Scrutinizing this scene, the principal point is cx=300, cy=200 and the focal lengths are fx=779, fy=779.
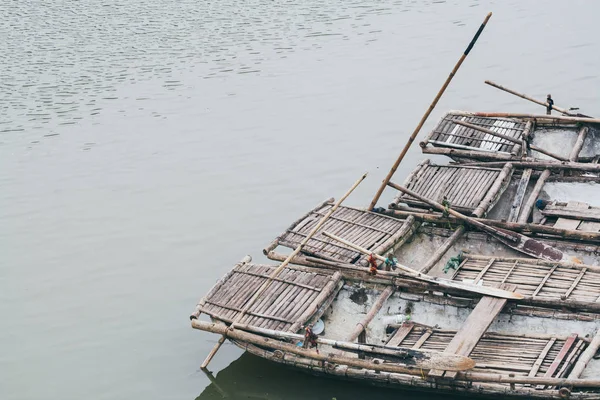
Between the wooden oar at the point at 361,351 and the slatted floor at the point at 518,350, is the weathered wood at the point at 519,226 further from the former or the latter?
the wooden oar at the point at 361,351

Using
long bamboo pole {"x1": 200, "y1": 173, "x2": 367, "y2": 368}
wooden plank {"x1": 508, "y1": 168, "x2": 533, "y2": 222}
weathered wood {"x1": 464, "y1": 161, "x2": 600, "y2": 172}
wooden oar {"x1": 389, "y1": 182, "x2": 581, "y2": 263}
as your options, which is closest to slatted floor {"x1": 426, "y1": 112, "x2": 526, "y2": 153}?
weathered wood {"x1": 464, "y1": 161, "x2": 600, "y2": 172}

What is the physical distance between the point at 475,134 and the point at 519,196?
159cm

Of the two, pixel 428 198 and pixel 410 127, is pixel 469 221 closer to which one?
pixel 428 198

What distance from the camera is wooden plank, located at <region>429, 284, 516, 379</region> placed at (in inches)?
289

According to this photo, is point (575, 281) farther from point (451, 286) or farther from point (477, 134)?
point (477, 134)

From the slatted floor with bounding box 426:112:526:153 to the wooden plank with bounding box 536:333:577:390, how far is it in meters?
3.87

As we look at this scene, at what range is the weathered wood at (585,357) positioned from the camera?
23.2ft

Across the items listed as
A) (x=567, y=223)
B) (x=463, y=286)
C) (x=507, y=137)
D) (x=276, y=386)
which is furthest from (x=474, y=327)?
(x=507, y=137)

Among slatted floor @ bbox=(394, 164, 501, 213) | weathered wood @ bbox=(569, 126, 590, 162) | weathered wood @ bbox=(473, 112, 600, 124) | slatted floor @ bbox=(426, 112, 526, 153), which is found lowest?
slatted floor @ bbox=(394, 164, 501, 213)

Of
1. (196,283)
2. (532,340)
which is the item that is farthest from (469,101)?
(532,340)

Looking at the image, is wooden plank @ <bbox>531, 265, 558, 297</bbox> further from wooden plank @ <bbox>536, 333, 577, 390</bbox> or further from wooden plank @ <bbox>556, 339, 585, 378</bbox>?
wooden plank @ <bbox>556, 339, 585, 378</bbox>

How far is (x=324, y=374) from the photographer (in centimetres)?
793

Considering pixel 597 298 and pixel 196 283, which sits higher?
pixel 597 298

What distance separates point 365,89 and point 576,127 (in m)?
5.95
